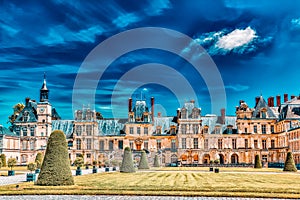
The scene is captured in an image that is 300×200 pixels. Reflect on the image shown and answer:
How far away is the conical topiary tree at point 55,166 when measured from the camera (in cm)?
1916

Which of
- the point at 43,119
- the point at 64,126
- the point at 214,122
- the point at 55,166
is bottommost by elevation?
the point at 55,166

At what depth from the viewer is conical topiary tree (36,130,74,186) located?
19156 millimetres

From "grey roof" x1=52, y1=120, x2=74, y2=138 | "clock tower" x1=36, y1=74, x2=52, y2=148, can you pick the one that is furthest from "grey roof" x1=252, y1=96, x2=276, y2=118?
"clock tower" x1=36, y1=74, x2=52, y2=148

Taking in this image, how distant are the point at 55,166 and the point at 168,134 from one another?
44647mm

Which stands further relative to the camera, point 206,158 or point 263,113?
point 263,113

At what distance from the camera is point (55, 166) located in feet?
62.9

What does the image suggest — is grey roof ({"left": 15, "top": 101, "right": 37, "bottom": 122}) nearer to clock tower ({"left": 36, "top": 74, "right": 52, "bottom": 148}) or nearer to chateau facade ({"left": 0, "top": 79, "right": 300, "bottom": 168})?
chateau facade ({"left": 0, "top": 79, "right": 300, "bottom": 168})

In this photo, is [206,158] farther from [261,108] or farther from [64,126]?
[64,126]

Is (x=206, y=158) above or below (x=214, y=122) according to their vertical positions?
below

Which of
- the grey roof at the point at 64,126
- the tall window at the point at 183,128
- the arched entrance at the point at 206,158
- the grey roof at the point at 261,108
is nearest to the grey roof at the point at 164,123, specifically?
the tall window at the point at 183,128

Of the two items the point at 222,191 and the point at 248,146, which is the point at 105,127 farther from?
the point at 222,191

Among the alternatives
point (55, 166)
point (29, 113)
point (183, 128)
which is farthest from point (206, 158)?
point (55, 166)

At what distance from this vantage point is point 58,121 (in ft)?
220

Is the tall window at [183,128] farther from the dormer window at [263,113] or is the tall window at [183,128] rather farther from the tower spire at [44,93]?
the tower spire at [44,93]
